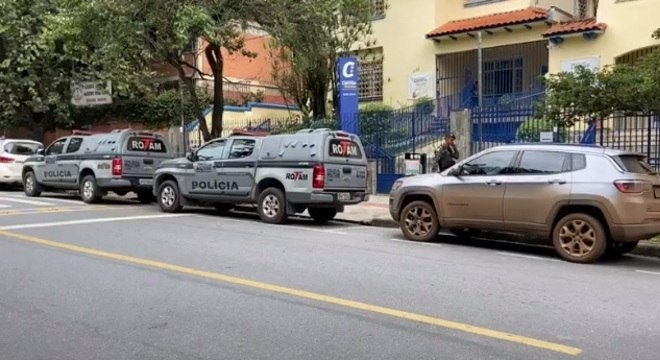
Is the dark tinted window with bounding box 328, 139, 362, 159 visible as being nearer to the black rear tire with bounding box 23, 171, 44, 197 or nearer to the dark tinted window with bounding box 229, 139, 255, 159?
the dark tinted window with bounding box 229, 139, 255, 159

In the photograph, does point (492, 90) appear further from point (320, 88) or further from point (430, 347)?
point (430, 347)

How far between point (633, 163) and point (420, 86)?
15730 millimetres

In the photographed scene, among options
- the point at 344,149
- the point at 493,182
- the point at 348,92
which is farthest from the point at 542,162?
the point at 348,92

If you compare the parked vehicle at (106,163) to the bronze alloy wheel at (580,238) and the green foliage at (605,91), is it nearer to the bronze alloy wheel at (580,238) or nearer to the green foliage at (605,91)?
the green foliage at (605,91)

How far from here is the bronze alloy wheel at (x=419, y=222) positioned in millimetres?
10984

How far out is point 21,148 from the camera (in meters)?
21.6

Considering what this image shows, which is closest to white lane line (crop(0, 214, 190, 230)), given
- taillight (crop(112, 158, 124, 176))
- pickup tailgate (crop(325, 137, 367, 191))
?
taillight (crop(112, 158, 124, 176))

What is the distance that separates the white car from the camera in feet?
69.3

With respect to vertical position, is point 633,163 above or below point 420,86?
below

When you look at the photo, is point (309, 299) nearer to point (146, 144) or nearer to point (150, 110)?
point (146, 144)

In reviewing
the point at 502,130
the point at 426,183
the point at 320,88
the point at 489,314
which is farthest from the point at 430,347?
the point at 320,88

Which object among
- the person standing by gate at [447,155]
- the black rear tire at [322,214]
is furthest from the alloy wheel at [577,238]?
the black rear tire at [322,214]

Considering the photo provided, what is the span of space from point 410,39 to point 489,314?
64.7ft

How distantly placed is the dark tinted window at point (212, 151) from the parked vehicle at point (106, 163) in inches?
108
